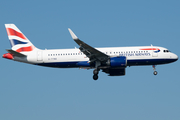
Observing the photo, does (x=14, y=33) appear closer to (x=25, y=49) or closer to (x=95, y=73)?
(x=25, y=49)

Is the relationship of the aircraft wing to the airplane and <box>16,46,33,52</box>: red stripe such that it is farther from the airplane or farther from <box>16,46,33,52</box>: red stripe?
<box>16,46,33,52</box>: red stripe

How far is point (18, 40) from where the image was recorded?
61594 millimetres

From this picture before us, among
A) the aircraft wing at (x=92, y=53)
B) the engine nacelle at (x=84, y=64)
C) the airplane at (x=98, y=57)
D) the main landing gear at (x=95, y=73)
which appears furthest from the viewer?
the main landing gear at (x=95, y=73)

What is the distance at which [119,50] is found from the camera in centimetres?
5803

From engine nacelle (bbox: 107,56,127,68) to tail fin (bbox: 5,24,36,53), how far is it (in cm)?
1377

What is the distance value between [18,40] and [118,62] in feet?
58.5

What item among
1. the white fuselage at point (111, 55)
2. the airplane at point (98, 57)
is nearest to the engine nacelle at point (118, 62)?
the airplane at point (98, 57)

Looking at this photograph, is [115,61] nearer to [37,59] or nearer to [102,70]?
[102,70]

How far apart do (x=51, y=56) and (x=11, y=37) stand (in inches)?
332

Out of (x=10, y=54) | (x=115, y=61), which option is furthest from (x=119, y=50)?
(x=10, y=54)

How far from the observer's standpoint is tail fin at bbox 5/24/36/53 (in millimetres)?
60844

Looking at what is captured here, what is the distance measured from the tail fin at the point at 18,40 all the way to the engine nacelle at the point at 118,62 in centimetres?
1377

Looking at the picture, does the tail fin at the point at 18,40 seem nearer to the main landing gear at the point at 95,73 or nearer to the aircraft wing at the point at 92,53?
the aircraft wing at the point at 92,53

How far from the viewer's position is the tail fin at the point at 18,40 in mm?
60844
